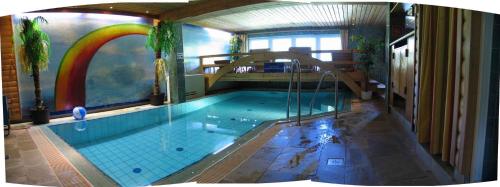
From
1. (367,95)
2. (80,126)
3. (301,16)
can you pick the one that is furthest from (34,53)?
(301,16)

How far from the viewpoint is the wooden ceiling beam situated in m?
6.74

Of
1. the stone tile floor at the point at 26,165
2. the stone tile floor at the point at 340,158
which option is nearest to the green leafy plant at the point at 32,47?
the stone tile floor at the point at 26,165

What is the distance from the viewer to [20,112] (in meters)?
6.02

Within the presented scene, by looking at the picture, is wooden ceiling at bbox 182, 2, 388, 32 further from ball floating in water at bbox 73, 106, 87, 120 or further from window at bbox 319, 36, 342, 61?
ball floating in water at bbox 73, 106, 87, 120

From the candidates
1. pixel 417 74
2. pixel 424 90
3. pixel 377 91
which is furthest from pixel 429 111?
pixel 377 91

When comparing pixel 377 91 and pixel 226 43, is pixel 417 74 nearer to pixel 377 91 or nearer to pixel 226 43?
pixel 377 91

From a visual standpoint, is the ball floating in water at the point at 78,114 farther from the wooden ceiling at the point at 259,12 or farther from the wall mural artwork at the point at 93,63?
the wooden ceiling at the point at 259,12

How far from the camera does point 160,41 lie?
8.16 m

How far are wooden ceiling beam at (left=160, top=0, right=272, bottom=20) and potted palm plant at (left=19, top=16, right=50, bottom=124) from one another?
10.3 feet

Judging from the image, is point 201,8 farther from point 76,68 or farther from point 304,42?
point 304,42

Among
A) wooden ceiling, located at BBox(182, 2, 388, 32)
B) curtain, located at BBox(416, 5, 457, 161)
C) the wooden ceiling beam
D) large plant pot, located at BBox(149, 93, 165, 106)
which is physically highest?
wooden ceiling, located at BBox(182, 2, 388, 32)

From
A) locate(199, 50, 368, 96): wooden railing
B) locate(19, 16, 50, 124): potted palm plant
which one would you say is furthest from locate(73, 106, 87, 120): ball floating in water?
locate(199, 50, 368, 96): wooden railing

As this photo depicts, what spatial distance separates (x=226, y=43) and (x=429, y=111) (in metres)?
11.9

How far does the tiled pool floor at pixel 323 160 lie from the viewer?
2.53 m
